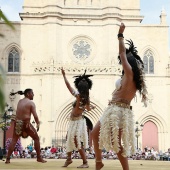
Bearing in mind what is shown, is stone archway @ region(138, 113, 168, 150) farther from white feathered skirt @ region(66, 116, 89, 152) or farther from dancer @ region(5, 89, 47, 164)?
white feathered skirt @ region(66, 116, 89, 152)

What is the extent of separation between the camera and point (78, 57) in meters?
36.2

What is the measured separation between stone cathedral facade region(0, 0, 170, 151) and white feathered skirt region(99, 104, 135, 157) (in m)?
27.9

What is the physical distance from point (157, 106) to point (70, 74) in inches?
317

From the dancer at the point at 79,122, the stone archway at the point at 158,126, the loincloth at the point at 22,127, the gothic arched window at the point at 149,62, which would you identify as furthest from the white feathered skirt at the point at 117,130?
the gothic arched window at the point at 149,62

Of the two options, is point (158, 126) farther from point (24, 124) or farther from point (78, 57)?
point (24, 124)

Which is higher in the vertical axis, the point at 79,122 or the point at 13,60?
the point at 13,60

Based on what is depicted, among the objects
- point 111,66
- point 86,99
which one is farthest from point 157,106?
point 86,99

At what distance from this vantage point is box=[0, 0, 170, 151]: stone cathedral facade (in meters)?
33.7

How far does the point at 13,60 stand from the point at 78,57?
5.78m

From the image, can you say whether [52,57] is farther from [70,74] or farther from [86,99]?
[86,99]

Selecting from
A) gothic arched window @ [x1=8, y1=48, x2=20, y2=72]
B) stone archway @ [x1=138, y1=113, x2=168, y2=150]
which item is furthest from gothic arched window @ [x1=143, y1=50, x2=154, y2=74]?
gothic arched window @ [x1=8, y1=48, x2=20, y2=72]

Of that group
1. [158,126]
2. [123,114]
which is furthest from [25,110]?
[158,126]

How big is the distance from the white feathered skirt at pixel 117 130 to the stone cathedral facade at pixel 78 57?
91.4 ft

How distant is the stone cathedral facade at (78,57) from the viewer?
Answer: 111 ft
